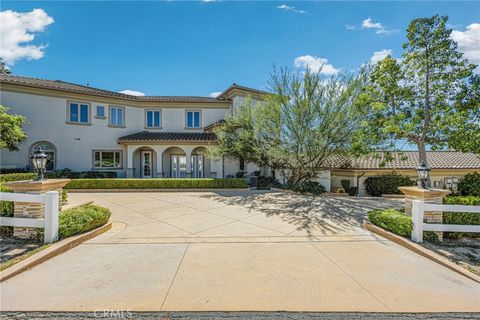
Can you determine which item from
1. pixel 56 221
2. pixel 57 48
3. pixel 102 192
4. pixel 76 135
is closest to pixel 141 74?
pixel 57 48

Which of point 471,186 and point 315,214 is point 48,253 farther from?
point 471,186

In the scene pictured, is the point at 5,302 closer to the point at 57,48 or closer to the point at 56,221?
the point at 56,221

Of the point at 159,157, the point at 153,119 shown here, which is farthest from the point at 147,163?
the point at 153,119

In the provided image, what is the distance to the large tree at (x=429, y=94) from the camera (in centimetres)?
752

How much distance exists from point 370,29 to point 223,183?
11307mm

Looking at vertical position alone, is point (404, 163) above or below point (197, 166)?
above

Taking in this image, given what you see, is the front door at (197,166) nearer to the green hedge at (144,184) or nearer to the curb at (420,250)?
the green hedge at (144,184)

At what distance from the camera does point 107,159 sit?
19.2 meters

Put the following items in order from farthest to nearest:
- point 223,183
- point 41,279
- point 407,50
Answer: point 223,183
point 407,50
point 41,279

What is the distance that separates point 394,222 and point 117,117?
2095 cm

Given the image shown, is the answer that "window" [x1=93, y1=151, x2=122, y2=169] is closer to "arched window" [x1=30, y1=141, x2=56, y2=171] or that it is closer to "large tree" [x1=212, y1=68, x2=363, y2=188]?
"arched window" [x1=30, y1=141, x2=56, y2=171]

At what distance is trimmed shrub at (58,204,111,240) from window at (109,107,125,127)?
15670 millimetres

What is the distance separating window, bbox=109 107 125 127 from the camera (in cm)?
1945

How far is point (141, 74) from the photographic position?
57.1ft
